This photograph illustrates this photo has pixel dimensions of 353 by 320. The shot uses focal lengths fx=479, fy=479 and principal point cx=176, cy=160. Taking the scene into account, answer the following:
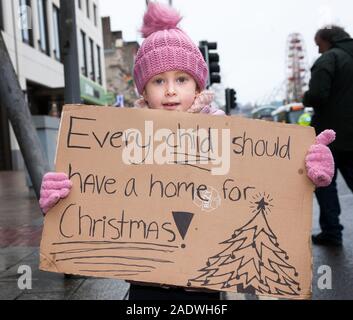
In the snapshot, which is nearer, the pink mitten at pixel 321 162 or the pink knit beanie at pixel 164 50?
the pink mitten at pixel 321 162

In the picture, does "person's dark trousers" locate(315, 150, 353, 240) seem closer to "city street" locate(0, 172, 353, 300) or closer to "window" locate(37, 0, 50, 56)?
"city street" locate(0, 172, 353, 300)

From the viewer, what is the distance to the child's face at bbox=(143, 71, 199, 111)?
2.04 metres

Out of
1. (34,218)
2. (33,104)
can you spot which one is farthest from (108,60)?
(34,218)

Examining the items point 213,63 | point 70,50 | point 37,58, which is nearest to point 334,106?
point 70,50

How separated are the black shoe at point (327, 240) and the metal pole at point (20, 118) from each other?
2535mm

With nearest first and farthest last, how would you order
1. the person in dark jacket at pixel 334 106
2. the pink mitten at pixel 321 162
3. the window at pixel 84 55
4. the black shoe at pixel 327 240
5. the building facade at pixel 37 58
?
1. the pink mitten at pixel 321 162
2. the person in dark jacket at pixel 334 106
3. the black shoe at pixel 327 240
4. the building facade at pixel 37 58
5. the window at pixel 84 55

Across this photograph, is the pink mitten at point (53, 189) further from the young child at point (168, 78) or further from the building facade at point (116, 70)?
the building facade at point (116, 70)

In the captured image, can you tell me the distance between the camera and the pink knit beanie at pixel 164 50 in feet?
6.77

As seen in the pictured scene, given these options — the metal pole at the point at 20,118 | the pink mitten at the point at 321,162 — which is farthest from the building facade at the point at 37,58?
the pink mitten at the point at 321,162

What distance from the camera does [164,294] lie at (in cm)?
A: 202

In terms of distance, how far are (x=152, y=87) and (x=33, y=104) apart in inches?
853

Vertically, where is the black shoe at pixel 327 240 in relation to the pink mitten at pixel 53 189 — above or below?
below

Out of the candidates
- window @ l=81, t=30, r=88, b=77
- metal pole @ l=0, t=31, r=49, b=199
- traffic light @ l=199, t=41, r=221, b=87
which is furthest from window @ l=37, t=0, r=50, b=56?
metal pole @ l=0, t=31, r=49, b=199
